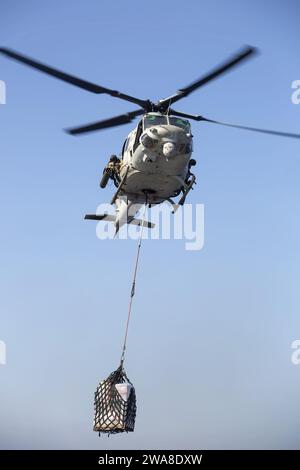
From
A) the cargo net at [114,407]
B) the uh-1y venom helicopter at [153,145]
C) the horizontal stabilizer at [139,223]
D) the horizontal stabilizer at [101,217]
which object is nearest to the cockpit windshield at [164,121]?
the uh-1y venom helicopter at [153,145]

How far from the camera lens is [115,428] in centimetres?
1334

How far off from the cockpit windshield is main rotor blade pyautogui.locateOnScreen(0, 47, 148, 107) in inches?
27.3

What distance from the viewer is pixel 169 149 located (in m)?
14.7

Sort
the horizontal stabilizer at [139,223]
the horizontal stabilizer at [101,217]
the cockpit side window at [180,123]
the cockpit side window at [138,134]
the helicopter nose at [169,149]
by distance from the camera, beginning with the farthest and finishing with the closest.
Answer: the horizontal stabilizer at [101,217]
the horizontal stabilizer at [139,223]
the cockpit side window at [138,134]
the cockpit side window at [180,123]
the helicopter nose at [169,149]

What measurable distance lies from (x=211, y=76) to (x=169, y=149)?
→ 2.15m

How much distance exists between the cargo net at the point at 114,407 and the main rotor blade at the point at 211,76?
734 cm

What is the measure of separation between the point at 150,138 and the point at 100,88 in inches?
72.4

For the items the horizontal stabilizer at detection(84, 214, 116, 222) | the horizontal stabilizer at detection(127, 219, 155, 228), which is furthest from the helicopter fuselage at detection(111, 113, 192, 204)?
the horizontal stabilizer at detection(84, 214, 116, 222)

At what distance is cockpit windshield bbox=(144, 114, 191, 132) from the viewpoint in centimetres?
1527

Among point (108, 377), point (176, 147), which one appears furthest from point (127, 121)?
point (108, 377)

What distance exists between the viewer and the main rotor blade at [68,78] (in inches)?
550

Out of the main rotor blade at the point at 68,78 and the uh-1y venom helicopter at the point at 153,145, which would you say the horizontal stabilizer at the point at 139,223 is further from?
the main rotor blade at the point at 68,78
